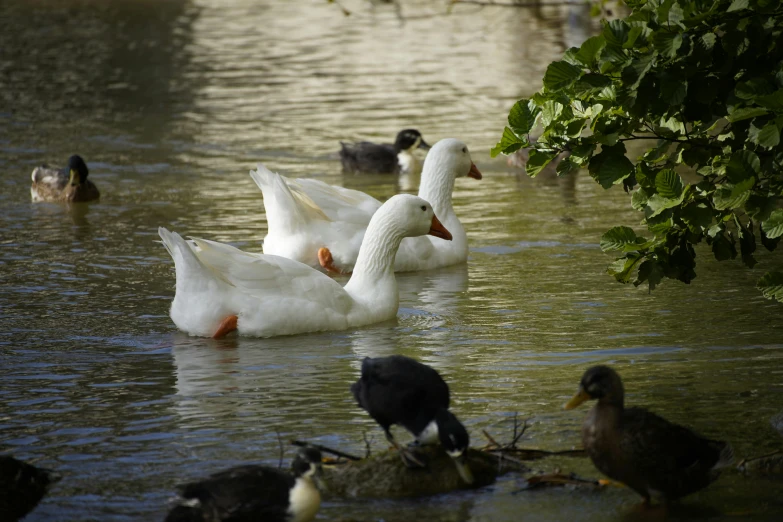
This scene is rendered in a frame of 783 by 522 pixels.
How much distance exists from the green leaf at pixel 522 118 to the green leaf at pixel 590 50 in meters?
0.46

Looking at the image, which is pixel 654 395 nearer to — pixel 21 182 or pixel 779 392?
pixel 779 392

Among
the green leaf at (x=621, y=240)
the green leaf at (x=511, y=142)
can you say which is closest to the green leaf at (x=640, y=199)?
the green leaf at (x=621, y=240)

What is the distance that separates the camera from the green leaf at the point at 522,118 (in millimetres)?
6992

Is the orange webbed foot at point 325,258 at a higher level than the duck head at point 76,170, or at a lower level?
lower

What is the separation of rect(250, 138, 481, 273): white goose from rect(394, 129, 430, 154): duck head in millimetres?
4714

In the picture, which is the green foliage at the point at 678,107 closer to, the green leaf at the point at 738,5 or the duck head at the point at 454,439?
the green leaf at the point at 738,5

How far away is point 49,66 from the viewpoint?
1113 inches

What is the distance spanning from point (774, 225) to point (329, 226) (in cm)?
563

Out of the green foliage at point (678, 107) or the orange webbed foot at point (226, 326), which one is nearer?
the green foliage at point (678, 107)

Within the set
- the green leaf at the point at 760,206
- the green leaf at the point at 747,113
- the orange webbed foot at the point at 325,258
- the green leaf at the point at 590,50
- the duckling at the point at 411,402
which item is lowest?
the duckling at the point at 411,402

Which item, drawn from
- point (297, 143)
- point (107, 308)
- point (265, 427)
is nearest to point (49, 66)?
point (297, 143)

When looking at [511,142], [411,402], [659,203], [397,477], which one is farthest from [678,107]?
[397,477]

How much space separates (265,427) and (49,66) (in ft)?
75.0

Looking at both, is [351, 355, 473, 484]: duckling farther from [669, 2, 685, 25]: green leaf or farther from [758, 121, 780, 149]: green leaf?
[669, 2, 685, 25]: green leaf
